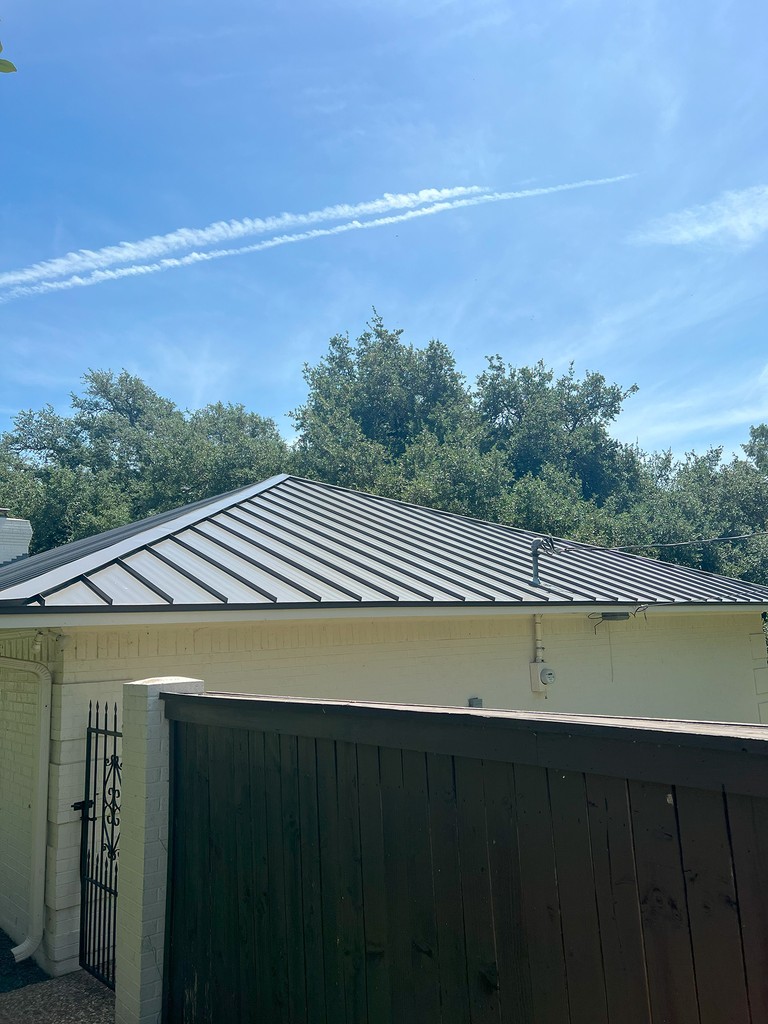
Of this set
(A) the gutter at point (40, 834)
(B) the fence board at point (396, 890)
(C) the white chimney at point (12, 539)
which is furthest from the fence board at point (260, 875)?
(C) the white chimney at point (12, 539)

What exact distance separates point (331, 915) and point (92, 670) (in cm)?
306

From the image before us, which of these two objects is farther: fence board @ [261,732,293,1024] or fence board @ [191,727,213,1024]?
fence board @ [191,727,213,1024]

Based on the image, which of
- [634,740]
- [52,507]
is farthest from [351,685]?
[52,507]

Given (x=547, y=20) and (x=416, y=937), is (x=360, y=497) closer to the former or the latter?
(x=547, y=20)

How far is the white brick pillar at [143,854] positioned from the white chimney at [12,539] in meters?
8.96

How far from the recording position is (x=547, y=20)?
30.8 feet

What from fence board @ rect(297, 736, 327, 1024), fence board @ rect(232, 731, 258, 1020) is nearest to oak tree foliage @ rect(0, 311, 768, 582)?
fence board @ rect(232, 731, 258, 1020)

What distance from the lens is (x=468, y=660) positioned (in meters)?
7.78

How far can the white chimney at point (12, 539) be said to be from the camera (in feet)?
37.6

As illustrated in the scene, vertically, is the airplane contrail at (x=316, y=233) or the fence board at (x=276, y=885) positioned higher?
the airplane contrail at (x=316, y=233)

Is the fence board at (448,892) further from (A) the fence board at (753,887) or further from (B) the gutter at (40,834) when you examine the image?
(B) the gutter at (40,834)

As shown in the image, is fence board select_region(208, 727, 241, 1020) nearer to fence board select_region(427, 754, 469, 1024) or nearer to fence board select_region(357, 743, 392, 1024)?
fence board select_region(357, 743, 392, 1024)

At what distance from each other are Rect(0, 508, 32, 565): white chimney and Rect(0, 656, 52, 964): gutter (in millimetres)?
7486

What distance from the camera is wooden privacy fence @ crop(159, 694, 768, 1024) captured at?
5.62 ft
